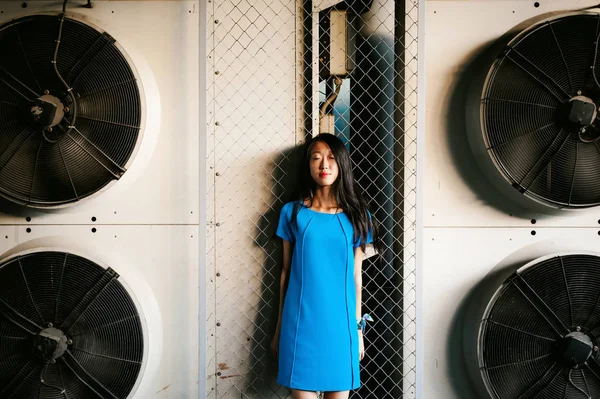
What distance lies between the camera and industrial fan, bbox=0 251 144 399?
1.91 m

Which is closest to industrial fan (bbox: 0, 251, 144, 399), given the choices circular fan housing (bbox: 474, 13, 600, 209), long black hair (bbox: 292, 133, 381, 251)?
long black hair (bbox: 292, 133, 381, 251)

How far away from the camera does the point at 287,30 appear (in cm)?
214

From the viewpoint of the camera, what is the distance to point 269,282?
7.06 feet

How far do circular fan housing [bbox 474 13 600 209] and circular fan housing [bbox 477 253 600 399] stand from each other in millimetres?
329

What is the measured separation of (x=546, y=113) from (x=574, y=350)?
1.05 meters

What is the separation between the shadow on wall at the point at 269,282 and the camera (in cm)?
214

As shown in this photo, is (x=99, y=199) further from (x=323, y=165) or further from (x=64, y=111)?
(x=323, y=165)

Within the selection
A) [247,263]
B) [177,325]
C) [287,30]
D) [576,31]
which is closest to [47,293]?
[177,325]

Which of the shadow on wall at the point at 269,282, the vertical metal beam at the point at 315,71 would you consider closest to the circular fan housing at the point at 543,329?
the shadow on wall at the point at 269,282

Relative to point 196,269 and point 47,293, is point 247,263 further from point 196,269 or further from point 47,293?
point 47,293

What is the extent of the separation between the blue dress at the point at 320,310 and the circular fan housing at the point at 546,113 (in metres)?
0.82

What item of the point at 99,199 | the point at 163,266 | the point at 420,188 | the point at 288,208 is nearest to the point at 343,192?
the point at 288,208

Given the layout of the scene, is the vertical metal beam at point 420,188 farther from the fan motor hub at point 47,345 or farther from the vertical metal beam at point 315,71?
the fan motor hub at point 47,345

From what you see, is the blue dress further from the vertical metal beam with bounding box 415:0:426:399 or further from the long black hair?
the vertical metal beam with bounding box 415:0:426:399
